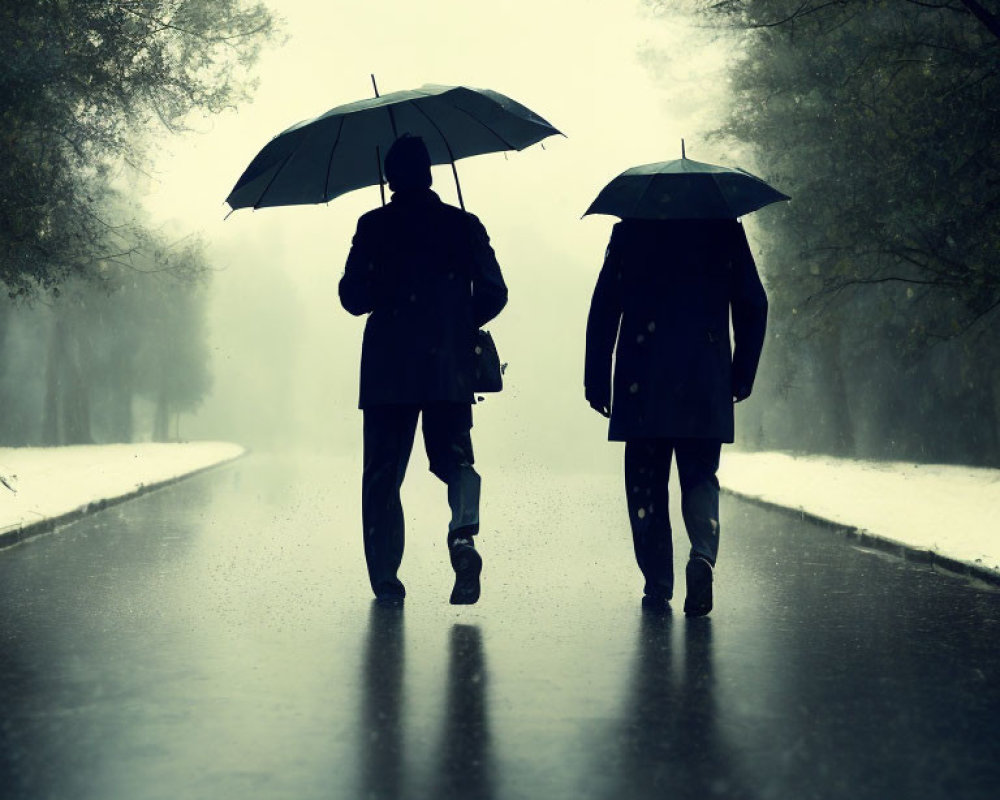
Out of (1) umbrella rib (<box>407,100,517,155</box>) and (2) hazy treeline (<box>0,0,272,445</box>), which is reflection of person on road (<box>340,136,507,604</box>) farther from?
(2) hazy treeline (<box>0,0,272,445</box>)

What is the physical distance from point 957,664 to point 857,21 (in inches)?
650

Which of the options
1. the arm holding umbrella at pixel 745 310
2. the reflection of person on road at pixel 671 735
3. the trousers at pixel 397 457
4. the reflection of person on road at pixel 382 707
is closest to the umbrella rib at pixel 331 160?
the trousers at pixel 397 457

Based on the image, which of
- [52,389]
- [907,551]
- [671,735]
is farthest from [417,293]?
[52,389]

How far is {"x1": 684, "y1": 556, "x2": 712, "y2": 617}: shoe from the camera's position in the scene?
7477mm

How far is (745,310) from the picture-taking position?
778cm

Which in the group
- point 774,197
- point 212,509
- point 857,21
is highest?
point 857,21

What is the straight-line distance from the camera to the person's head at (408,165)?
25.3ft

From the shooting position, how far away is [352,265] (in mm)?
7777

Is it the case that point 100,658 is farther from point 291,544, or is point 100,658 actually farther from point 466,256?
point 291,544

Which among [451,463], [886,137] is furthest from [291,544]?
[886,137]

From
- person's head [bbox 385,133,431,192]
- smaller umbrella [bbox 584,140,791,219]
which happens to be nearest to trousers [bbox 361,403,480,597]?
person's head [bbox 385,133,431,192]

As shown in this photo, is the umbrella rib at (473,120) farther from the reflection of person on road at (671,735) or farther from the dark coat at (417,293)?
the reflection of person on road at (671,735)

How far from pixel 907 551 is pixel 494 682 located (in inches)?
232

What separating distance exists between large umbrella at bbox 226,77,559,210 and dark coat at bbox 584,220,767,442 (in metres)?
1.22
